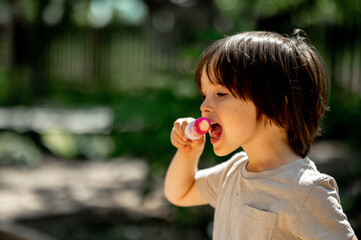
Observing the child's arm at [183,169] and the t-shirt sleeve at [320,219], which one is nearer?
the t-shirt sleeve at [320,219]

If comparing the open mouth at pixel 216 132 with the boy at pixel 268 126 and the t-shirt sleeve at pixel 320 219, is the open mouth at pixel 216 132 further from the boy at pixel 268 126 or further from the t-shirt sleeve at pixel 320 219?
the t-shirt sleeve at pixel 320 219

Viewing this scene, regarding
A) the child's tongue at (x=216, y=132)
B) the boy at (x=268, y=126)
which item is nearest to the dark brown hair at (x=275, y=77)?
the boy at (x=268, y=126)

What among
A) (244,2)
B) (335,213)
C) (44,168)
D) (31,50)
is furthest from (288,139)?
(31,50)

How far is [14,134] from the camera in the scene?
284 inches

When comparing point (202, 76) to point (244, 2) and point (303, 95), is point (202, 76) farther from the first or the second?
point (244, 2)

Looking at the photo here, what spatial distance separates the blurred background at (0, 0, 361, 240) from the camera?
356cm

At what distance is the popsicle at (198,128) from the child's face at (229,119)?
0.03m

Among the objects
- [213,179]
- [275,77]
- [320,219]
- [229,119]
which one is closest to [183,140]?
[213,179]

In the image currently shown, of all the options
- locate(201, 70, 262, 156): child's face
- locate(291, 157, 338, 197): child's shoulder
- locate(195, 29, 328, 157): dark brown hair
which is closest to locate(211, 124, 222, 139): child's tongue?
locate(201, 70, 262, 156): child's face

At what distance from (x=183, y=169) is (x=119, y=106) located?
203cm

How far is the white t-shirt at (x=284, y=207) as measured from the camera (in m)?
1.22

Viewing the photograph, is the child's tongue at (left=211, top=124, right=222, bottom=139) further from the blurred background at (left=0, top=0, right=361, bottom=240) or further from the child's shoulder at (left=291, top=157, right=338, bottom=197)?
the blurred background at (left=0, top=0, right=361, bottom=240)

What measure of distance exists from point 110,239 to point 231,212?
2.79 meters

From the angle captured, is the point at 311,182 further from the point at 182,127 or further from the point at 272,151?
the point at 182,127
